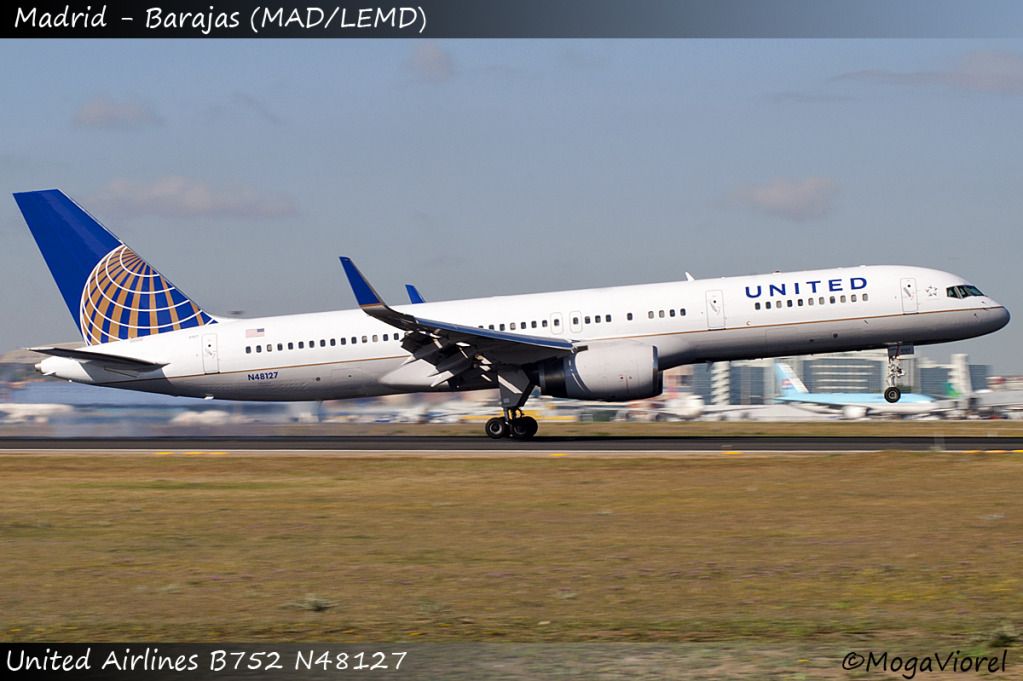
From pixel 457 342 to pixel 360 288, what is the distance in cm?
341

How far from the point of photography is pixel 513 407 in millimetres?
38000

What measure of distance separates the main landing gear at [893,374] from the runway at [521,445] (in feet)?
4.33

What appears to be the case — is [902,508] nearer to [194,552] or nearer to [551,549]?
[551,549]

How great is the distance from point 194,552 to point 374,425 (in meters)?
49.9

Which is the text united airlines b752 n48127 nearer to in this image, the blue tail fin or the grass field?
the blue tail fin

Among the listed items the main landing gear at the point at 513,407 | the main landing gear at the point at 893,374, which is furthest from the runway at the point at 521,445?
the main landing gear at the point at 893,374

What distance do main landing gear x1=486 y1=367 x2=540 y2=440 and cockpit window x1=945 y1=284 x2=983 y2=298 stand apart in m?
12.7

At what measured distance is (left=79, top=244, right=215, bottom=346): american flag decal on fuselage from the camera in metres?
40.6

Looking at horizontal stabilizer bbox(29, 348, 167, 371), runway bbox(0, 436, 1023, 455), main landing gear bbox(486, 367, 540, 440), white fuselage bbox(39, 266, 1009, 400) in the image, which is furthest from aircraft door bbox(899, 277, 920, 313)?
horizontal stabilizer bbox(29, 348, 167, 371)

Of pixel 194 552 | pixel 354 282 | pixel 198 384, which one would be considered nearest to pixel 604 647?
pixel 194 552

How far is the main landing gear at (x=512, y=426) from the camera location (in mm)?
38094

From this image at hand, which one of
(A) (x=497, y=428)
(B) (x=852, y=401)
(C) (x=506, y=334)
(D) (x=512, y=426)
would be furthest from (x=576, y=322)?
Answer: (B) (x=852, y=401)

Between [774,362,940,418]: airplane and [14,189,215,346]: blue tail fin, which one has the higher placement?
[14,189,215,346]: blue tail fin

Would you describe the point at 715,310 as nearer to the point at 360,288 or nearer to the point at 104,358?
the point at 360,288
